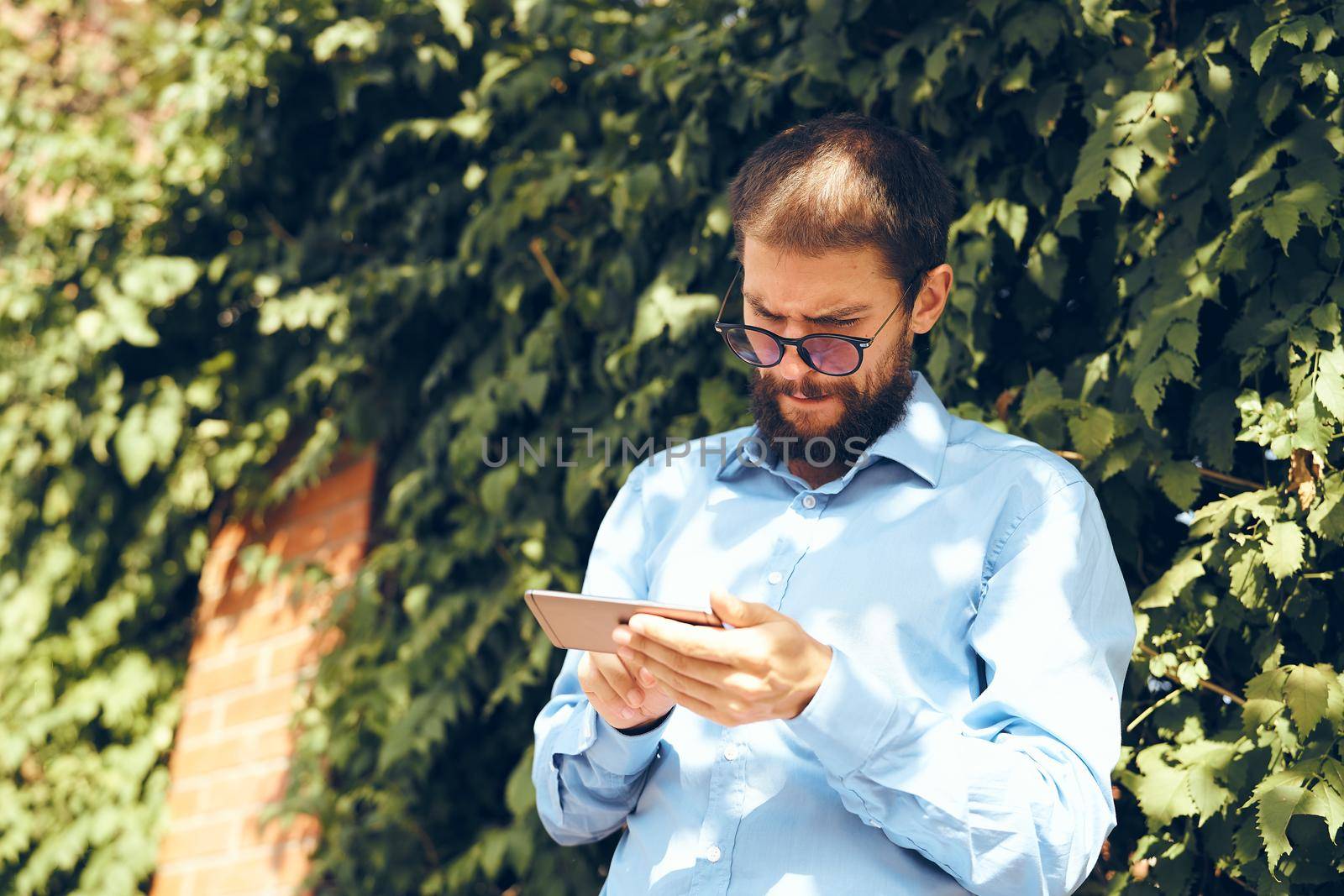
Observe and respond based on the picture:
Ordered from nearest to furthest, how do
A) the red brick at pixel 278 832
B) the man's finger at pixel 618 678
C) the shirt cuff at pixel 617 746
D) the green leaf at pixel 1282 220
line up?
the man's finger at pixel 618 678, the shirt cuff at pixel 617 746, the green leaf at pixel 1282 220, the red brick at pixel 278 832

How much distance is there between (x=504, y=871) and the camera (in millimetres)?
3180

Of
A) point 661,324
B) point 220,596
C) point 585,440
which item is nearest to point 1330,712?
point 661,324

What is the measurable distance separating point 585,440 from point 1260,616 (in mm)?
1617

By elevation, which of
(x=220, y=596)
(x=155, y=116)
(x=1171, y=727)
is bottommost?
(x=220, y=596)

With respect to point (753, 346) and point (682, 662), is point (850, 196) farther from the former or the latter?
point (682, 662)

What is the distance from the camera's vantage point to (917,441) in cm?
191

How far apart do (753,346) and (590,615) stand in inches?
23.8

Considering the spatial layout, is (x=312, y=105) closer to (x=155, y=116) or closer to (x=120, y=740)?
Answer: (x=155, y=116)

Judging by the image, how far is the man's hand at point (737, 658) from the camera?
1452mm

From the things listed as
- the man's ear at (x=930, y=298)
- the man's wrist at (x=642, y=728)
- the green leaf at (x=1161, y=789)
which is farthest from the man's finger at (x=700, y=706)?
the green leaf at (x=1161, y=789)

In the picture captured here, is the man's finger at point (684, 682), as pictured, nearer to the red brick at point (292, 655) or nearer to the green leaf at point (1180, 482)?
the green leaf at point (1180, 482)

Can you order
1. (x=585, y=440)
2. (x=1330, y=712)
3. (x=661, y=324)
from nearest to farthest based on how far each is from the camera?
(x=1330, y=712), (x=661, y=324), (x=585, y=440)

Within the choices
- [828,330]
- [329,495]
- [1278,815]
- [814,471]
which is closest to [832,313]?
[828,330]

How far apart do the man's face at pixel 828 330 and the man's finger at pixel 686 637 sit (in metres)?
0.59
